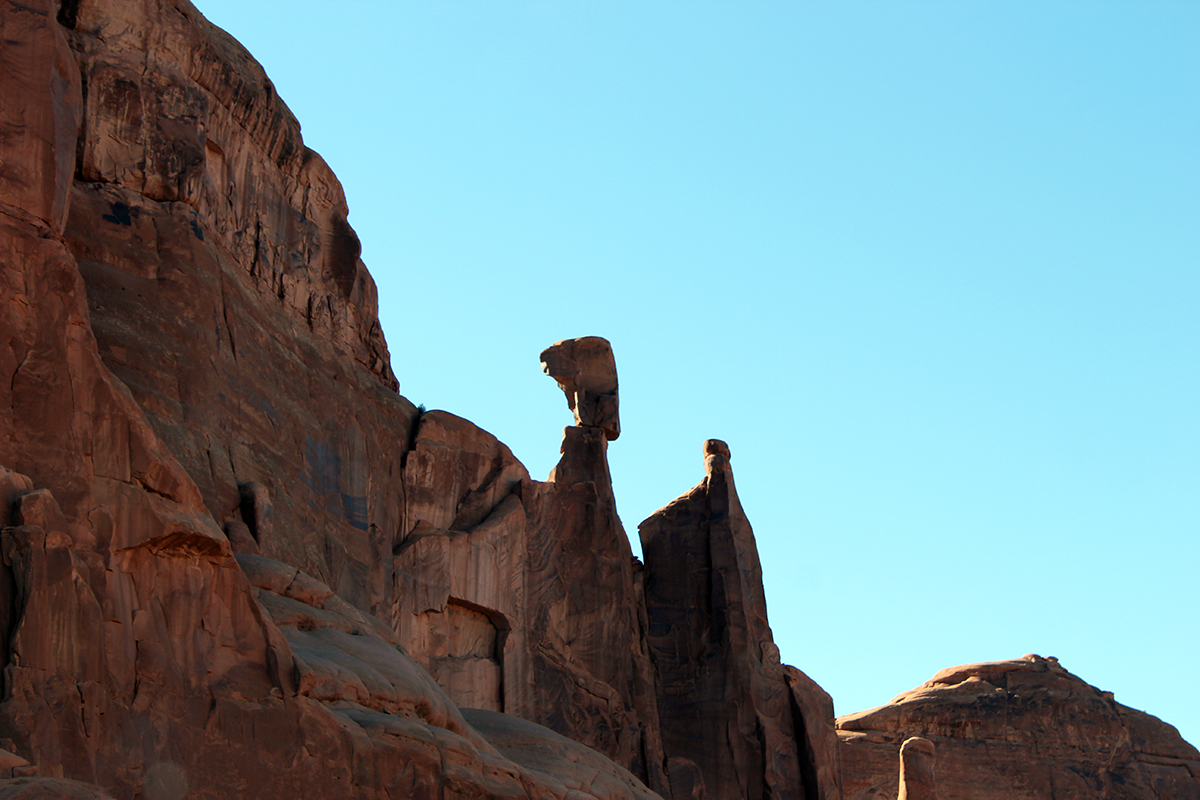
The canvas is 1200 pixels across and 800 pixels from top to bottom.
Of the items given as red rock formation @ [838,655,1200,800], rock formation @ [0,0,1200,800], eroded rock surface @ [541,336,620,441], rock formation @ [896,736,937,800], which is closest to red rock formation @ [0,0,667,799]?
rock formation @ [0,0,1200,800]

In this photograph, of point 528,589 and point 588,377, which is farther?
point 588,377

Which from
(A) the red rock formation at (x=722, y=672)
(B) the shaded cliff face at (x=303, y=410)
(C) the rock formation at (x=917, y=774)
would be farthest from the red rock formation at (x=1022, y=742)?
(B) the shaded cliff face at (x=303, y=410)

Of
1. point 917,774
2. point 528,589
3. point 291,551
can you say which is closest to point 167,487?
point 291,551

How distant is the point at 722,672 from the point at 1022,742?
60.7 ft

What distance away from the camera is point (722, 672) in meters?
50.0

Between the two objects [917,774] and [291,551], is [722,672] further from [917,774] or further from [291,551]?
[291,551]

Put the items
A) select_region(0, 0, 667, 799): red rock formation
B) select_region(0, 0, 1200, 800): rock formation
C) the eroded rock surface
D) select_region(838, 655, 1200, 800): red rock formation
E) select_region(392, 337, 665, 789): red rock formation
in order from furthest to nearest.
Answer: select_region(838, 655, 1200, 800): red rock formation < the eroded rock surface < select_region(392, 337, 665, 789): red rock formation < select_region(0, 0, 1200, 800): rock formation < select_region(0, 0, 667, 799): red rock formation

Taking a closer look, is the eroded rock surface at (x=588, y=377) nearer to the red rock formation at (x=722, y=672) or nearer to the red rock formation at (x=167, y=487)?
the red rock formation at (x=722, y=672)

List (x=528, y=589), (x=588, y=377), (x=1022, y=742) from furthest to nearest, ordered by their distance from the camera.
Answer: (x=1022, y=742)
(x=588, y=377)
(x=528, y=589)

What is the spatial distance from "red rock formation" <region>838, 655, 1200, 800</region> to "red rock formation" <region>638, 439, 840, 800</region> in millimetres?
11450

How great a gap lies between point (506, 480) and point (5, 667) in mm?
28552

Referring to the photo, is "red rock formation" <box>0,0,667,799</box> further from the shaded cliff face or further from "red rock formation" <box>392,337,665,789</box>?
"red rock formation" <box>392,337,665,789</box>

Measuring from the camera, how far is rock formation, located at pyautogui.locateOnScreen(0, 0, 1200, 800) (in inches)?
810

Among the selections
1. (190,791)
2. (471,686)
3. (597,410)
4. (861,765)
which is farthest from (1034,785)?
(190,791)
